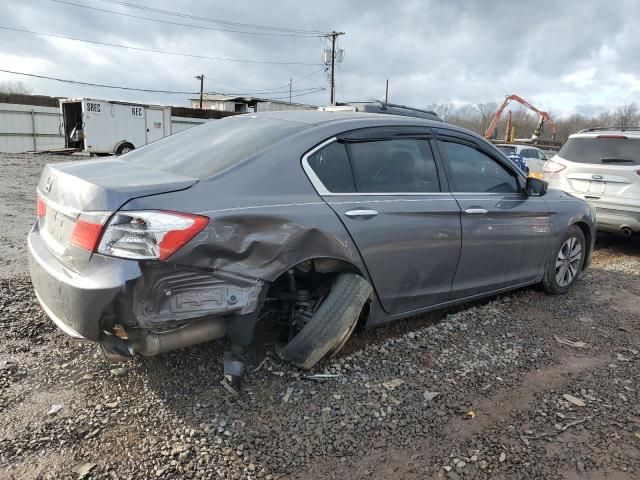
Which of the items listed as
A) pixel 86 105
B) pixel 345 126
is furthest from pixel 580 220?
pixel 86 105

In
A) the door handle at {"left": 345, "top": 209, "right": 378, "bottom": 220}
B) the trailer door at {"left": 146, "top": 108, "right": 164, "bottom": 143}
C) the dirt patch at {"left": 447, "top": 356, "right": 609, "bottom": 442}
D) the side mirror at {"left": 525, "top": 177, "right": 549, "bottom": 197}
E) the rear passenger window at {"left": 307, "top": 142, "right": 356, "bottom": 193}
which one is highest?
the trailer door at {"left": 146, "top": 108, "right": 164, "bottom": 143}

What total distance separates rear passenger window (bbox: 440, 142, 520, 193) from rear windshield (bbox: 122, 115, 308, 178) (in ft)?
4.26

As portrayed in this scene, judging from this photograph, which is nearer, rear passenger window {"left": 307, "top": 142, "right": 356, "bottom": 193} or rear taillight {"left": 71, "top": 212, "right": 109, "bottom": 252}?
rear taillight {"left": 71, "top": 212, "right": 109, "bottom": 252}

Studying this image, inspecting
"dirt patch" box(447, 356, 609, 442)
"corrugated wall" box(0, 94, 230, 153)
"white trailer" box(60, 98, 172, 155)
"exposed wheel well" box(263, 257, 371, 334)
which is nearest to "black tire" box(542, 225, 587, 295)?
"dirt patch" box(447, 356, 609, 442)

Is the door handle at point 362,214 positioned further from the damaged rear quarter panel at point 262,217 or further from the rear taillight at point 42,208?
the rear taillight at point 42,208

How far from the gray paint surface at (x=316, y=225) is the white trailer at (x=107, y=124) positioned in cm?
1951

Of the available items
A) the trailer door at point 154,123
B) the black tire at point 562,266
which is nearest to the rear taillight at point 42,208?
the black tire at point 562,266

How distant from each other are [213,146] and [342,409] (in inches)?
69.3

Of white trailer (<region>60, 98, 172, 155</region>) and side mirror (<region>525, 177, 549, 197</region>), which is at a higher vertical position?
white trailer (<region>60, 98, 172, 155</region>)

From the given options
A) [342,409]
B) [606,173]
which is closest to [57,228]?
[342,409]

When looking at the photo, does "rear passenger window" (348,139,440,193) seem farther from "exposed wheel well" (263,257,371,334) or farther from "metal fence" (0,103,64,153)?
"metal fence" (0,103,64,153)

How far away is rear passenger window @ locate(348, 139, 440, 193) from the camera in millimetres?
3111

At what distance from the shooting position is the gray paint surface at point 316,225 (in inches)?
92.6

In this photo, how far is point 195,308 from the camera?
7.84 ft
